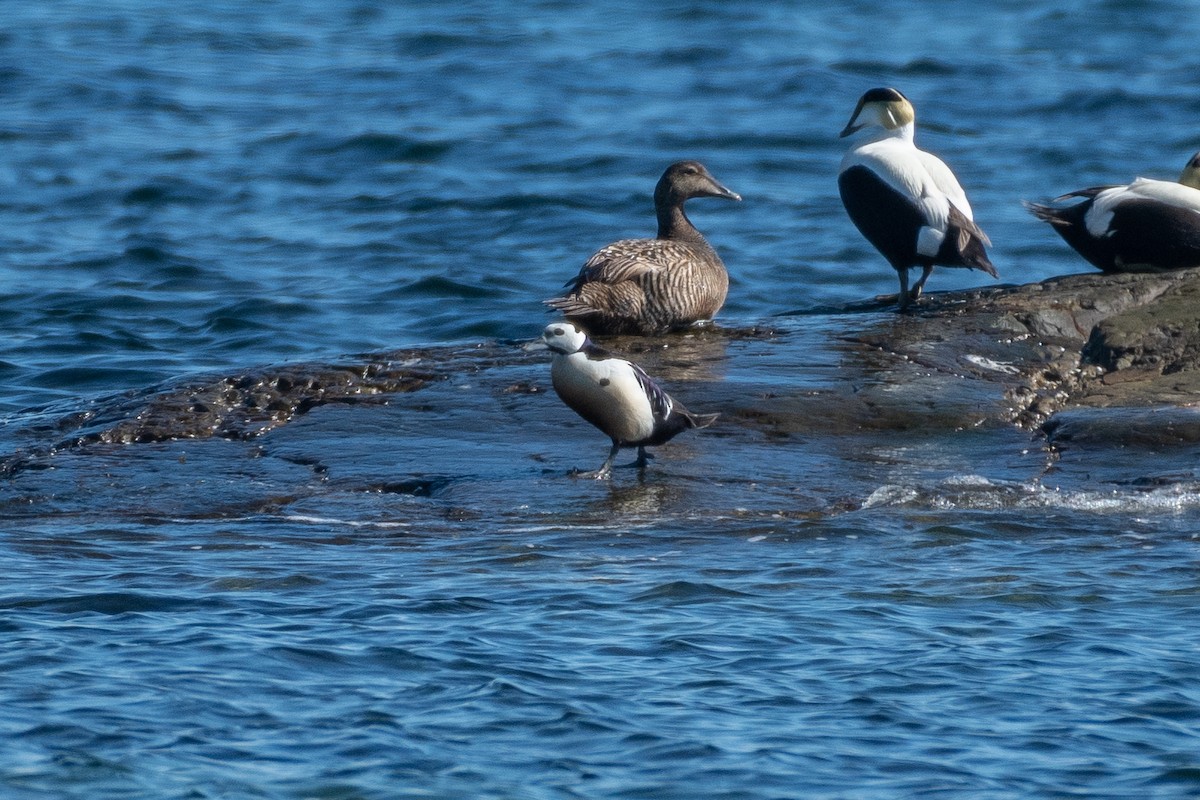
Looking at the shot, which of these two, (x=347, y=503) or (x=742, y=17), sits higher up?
(x=742, y=17)

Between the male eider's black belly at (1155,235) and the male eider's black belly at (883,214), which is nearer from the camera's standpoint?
the male eider's black belly at (883,214)

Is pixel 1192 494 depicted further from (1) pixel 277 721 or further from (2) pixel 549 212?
(2) pixel 549 212

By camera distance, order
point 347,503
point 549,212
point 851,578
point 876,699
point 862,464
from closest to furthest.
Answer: point 876,699 < point 851,578 < point 347,503 < point 862,464 < point 549,212

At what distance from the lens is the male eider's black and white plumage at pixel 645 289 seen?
365 inches

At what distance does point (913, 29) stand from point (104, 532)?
19.8 meters

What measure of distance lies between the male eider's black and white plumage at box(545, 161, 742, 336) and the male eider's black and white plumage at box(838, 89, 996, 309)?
886 mm

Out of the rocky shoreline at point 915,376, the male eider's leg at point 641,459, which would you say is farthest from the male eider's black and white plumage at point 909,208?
the male eider's leg at point 641,459

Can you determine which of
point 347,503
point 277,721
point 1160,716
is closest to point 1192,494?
point 1160,716

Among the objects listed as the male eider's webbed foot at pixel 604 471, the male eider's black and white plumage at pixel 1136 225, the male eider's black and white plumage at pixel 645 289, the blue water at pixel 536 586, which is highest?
the male eider's black and white plumage at pixel 1136 225

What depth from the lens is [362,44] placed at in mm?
23844

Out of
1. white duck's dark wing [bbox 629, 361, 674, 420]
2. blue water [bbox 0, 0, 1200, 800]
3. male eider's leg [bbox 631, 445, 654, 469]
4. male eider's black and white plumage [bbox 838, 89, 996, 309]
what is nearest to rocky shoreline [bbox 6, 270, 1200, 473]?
blue water [bbox 0, 0, 1200, 800]

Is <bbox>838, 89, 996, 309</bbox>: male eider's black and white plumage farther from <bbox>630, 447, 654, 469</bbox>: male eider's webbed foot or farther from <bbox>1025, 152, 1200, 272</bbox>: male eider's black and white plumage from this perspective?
<bbox>630, 447, 654, 469</bbox>: male eider's webbed foot

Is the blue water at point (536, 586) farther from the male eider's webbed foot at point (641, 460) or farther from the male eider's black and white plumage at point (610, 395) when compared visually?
the male eider's black and white plumage at point (610, 395)

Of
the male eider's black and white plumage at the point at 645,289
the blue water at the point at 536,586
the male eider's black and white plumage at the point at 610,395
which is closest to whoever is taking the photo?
the blue water at the point at 536,586
